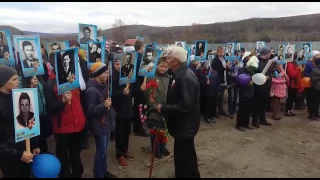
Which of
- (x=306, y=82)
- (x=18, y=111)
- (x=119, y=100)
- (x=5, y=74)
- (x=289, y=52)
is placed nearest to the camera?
(x=18, y=111)

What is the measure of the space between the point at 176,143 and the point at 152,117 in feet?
1.61

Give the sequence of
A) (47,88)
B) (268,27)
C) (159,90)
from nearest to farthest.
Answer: (47,88) → (159,90) → (268,27)

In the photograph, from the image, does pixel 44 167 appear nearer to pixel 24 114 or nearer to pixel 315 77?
pixel 24 114

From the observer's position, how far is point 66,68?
150 inches

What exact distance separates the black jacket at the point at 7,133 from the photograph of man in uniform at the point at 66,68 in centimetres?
65

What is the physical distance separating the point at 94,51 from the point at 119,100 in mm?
1323

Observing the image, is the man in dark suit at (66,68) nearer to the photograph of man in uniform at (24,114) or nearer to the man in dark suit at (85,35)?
the photograph of man in uniform at (24,114)

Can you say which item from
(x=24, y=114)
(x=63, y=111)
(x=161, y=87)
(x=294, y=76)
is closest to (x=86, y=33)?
(x=161, y=87)

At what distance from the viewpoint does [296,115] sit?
914 cm

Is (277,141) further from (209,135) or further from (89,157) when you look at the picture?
(89,157)

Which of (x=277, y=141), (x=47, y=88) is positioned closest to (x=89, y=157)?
(x=47, y=88)

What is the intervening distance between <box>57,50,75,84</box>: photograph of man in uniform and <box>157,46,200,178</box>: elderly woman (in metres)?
1.19

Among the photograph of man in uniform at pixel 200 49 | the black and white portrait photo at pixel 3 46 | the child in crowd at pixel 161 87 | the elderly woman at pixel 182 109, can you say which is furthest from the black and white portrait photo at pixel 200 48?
the black and white portrait photo at pixel 3 46

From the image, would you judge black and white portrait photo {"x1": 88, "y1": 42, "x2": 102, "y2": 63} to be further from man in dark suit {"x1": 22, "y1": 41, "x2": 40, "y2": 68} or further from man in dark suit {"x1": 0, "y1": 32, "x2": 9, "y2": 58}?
man in dark suit {"x1": 22, "y1": 41, "x2": 40, "y2": 68}
